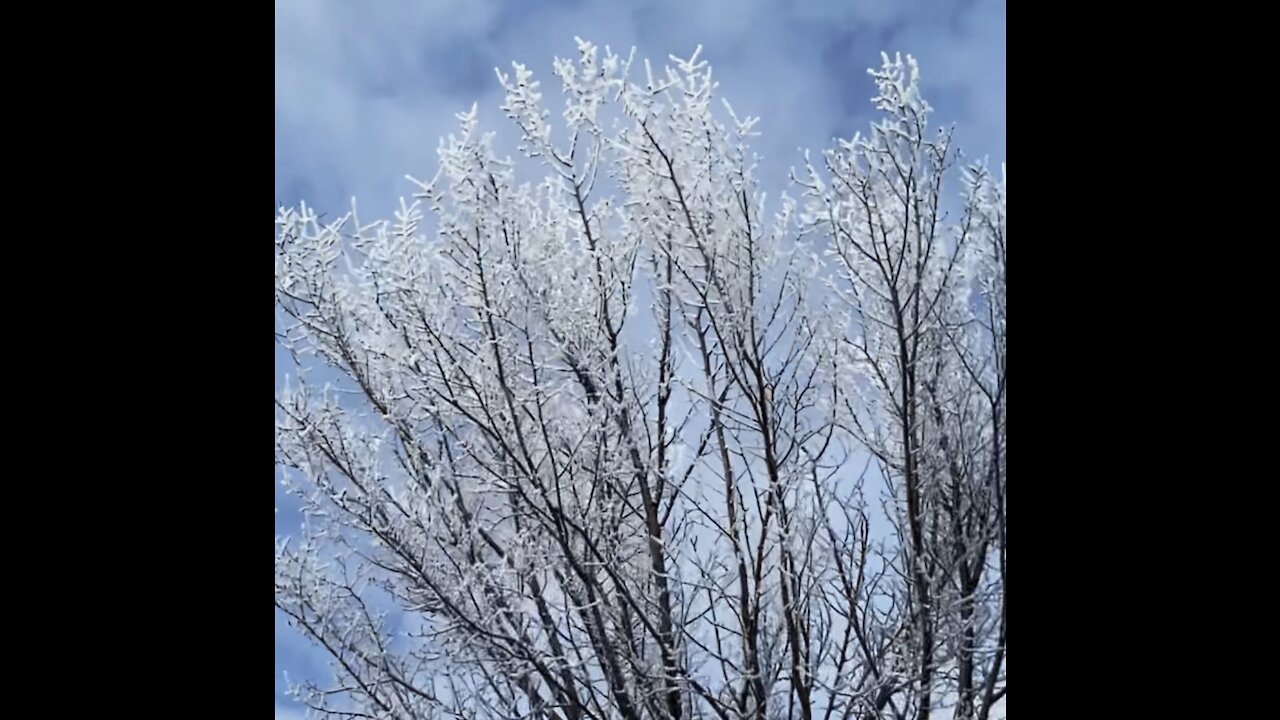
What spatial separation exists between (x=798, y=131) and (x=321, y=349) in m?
1.20

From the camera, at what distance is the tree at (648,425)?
7.39 feet

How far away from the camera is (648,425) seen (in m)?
2.56

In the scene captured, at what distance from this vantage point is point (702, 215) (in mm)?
2344

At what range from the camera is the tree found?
225cm
